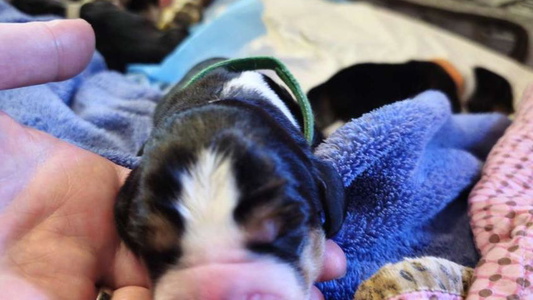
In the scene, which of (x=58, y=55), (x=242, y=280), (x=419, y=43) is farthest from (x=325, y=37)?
(x=242, y=280)

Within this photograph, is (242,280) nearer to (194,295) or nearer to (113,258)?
(194,295)

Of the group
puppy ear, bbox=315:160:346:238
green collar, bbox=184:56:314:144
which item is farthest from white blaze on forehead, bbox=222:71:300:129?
puppy ear, bbox=315:160:346:238

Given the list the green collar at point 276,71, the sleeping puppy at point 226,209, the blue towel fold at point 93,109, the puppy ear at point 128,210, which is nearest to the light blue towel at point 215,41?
the blue towel fold at point 93,109

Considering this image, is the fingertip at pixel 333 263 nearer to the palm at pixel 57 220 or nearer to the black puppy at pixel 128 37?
the palm at pixel 57 220

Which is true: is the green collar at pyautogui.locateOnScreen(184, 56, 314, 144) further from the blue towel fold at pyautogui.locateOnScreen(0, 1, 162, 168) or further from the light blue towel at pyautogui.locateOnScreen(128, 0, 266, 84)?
the light blue towel at pyautogui.locateOnScreen(128, 0, 266, 84)

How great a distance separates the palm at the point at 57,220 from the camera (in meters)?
1.21

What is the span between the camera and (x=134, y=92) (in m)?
2.21

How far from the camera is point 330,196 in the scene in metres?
1.22

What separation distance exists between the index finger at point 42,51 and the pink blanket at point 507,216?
1145mm

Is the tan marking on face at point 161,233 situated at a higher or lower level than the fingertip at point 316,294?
higher

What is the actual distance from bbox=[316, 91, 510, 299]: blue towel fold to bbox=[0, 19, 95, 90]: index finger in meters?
0.70

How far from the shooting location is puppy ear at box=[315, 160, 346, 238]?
3.96ft

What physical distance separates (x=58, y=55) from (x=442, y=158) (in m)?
1.14

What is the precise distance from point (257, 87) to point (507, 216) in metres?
0.74
